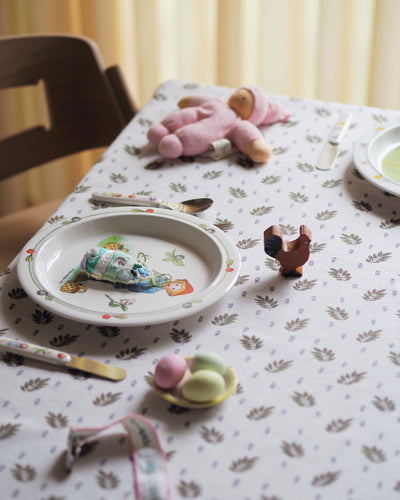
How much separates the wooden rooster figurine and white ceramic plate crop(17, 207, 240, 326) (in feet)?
0.14

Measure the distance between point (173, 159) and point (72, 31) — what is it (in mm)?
1240

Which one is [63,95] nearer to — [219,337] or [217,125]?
[217,125]

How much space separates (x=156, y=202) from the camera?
35.1 inches

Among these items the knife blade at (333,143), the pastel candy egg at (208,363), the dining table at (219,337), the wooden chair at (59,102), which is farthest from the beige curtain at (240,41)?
the pastel candy egg at (208,363)

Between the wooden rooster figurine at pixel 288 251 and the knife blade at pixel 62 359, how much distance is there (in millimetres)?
235

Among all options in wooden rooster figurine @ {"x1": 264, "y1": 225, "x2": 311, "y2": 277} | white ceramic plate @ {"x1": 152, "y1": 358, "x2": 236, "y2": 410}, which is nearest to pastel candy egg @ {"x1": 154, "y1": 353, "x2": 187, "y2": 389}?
white ceramic plate @ {"x1": 152, "y1": 358, "x2": 236, "y2": 410}

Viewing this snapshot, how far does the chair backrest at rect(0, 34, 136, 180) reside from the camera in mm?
1351

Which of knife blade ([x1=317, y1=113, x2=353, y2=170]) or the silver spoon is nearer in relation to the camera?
the silver spoon

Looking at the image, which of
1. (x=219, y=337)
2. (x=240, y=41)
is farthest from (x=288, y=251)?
(x=240, y=41)

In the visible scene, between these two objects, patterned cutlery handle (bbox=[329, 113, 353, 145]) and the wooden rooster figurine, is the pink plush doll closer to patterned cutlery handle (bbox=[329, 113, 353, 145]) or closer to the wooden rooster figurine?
patterned cutlery handle (bbox=[329, 113, 353, 145])

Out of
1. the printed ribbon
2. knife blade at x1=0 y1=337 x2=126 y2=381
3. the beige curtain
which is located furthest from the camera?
the beige curtain

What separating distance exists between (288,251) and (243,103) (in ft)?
1.27

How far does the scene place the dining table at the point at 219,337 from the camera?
1.76 ft

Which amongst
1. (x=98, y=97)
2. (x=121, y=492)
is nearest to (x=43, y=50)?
(x=98, y=97)
